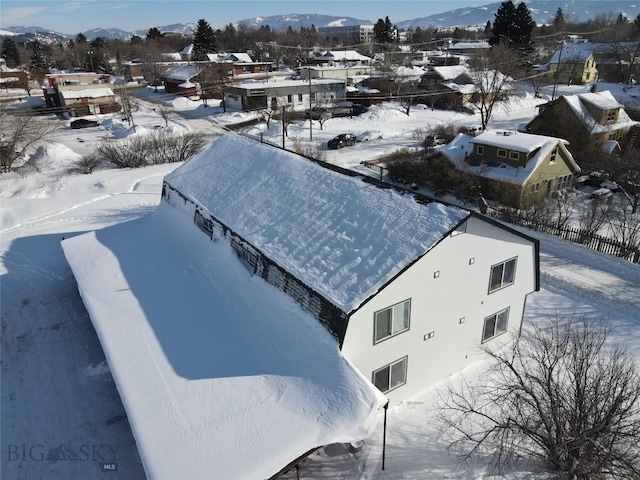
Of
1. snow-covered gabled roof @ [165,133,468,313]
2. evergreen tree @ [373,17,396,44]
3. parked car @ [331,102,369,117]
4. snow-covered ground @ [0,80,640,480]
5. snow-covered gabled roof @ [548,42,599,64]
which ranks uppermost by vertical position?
evergreen tree @ [373,17,396,44]

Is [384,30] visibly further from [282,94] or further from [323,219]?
[323,219]

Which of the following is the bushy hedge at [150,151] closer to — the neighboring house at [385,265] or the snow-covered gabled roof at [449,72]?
the neighboring house at [385,265]

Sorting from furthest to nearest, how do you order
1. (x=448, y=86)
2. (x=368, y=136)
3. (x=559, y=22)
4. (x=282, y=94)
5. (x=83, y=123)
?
(x=559, y=22)
(x=448, y=86)
(x=282, y=94)
(x=83, y=123)
(x=368, y=136)

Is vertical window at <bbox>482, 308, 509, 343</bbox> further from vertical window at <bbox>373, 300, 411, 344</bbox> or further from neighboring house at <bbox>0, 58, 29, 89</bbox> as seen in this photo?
neighboring house at <bbox>0, 58, 29, 89</bbox>

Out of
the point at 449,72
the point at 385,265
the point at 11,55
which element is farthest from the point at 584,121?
the point at 11,55

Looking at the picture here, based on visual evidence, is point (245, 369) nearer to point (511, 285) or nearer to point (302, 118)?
point (511, 285)

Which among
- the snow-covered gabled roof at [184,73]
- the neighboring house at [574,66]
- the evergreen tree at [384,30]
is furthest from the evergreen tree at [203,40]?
the neighboring house at [574,66]

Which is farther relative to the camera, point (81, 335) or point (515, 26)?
point (515, 26)

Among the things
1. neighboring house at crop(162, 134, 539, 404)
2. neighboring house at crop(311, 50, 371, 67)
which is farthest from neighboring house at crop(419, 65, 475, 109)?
neighboring house at crop(162, 134, 539, 404)
